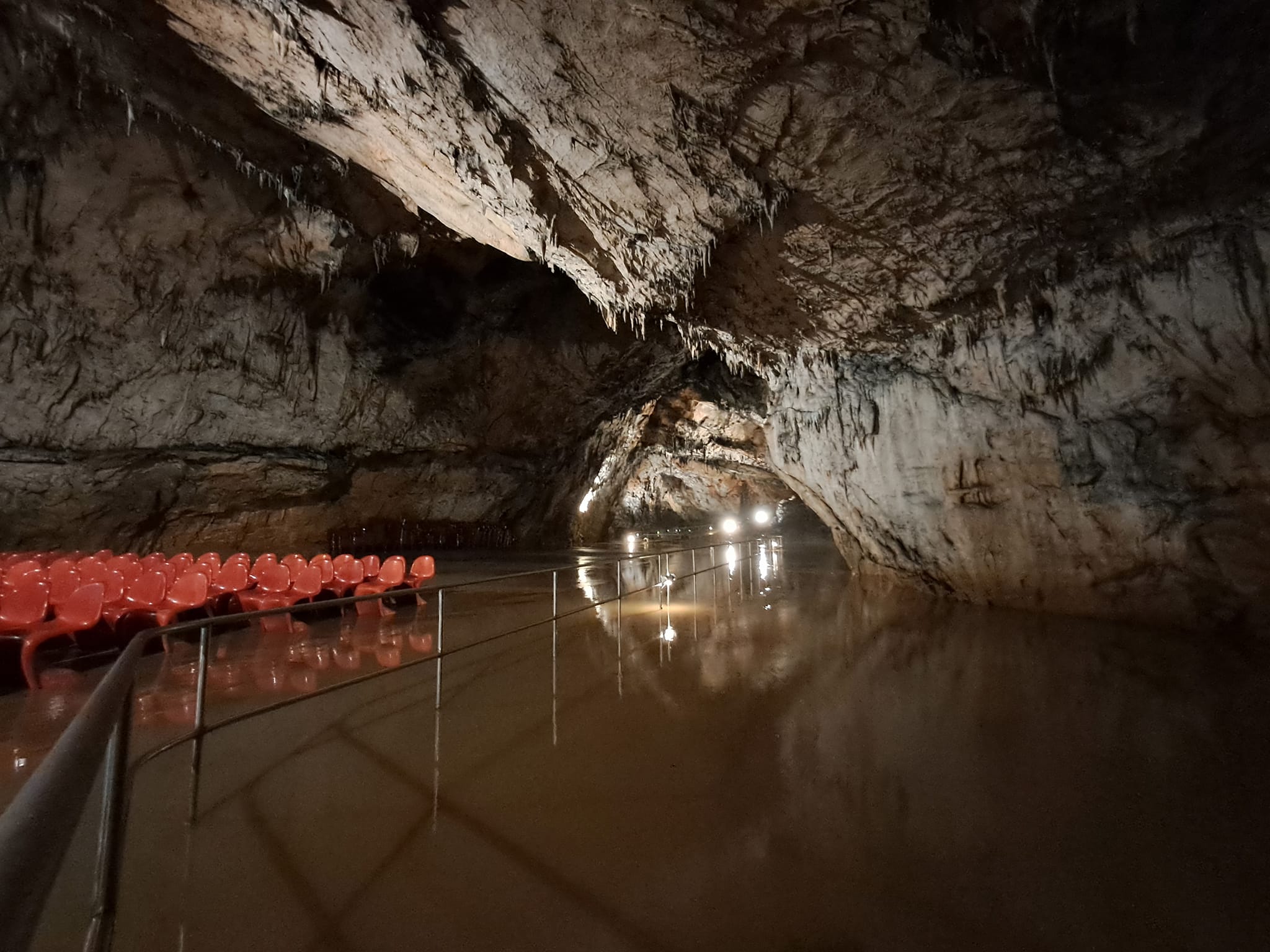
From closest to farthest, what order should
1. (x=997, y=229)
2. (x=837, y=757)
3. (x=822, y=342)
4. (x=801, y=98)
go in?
1. (x=837, y=757)
2. (x=801, y=98)
3. (x=997, y=229)
4. (x=822, y=342)

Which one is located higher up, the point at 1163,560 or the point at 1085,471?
the point at 1085,471

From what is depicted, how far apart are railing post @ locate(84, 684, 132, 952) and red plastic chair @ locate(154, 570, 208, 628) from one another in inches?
159

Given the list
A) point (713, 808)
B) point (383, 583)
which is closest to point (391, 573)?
point (383, 583)

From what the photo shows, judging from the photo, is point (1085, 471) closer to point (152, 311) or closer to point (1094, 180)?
point (1094, 180)

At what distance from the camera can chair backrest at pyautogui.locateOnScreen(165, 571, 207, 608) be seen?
4.66 meters

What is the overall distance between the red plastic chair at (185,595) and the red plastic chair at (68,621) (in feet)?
1.66

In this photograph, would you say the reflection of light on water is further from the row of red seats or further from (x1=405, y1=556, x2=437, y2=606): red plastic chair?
the row of red seats

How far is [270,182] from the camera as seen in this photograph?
8.45m

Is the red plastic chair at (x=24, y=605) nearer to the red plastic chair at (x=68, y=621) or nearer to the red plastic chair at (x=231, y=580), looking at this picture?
the red plastic chair at (x=68, y=621)

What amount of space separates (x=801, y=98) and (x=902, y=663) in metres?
4.38

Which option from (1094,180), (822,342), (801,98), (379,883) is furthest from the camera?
(822,342)

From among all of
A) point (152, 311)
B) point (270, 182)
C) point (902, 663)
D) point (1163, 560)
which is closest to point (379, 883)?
point (902, 663)

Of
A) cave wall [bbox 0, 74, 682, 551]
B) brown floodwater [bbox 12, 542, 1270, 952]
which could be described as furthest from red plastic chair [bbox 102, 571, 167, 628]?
cave wall [bbox 0, 74, 682, 551]

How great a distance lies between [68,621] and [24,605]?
27 centimetres
